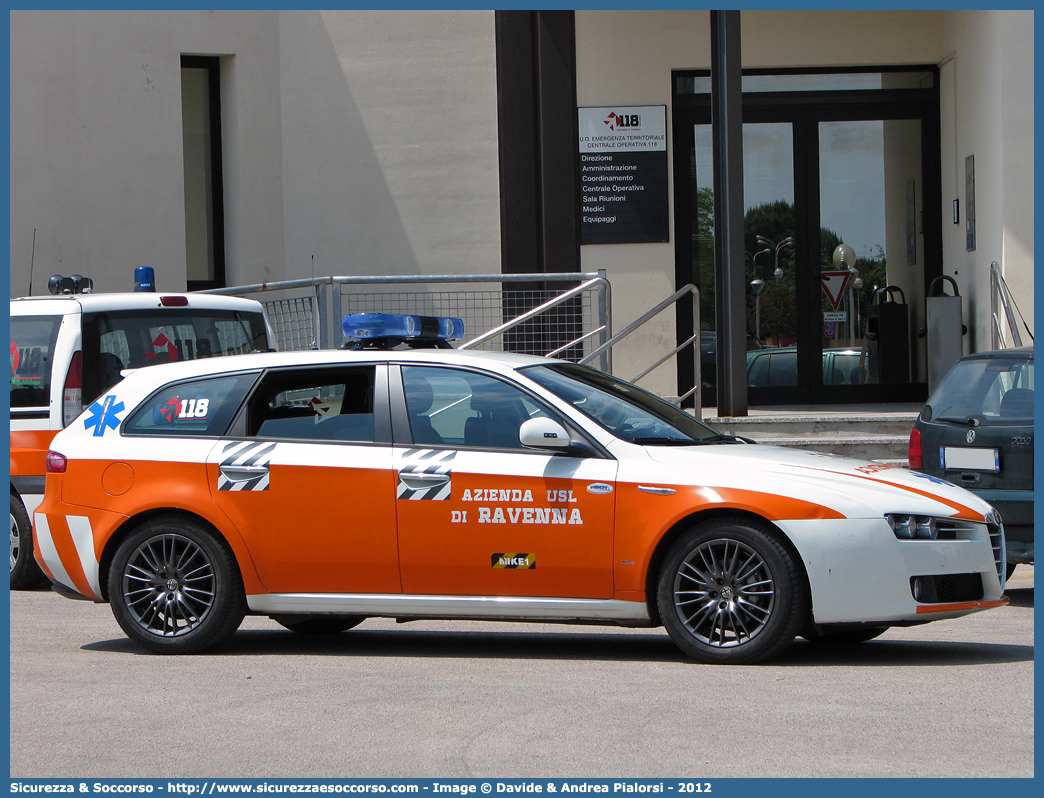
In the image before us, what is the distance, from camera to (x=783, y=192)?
16.0 m

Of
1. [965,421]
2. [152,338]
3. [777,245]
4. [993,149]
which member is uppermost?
[993,149]

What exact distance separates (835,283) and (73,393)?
33.1ft

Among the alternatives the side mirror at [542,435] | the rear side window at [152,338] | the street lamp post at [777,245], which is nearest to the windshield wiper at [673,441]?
the side mirror at [542,435]

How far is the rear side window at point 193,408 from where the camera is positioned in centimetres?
685

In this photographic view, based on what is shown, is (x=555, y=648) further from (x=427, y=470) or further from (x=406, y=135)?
(x=406, y=135)

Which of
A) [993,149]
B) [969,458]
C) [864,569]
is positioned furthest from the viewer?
[993,149]

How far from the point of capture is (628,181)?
15266mm

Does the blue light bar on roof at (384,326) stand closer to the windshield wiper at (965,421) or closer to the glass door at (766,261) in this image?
the windshield wiper at (965,421)

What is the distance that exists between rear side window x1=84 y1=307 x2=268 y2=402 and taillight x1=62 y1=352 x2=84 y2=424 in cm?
5

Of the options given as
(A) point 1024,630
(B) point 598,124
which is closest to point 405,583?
(A) point 1024,630

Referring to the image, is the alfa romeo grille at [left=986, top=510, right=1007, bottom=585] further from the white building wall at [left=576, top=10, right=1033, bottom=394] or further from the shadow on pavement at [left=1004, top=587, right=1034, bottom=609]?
the white building wall at [left=576, top=10, right=1033, bottom=394]

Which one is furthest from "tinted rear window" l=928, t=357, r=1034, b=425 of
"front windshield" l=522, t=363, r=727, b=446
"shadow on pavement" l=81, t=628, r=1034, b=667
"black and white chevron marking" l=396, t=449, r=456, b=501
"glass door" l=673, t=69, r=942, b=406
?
"glass door" l=673, t=69, r=942, b=406

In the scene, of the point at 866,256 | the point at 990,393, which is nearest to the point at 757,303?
the point at 866,256

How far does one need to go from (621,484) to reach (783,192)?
419 inches
